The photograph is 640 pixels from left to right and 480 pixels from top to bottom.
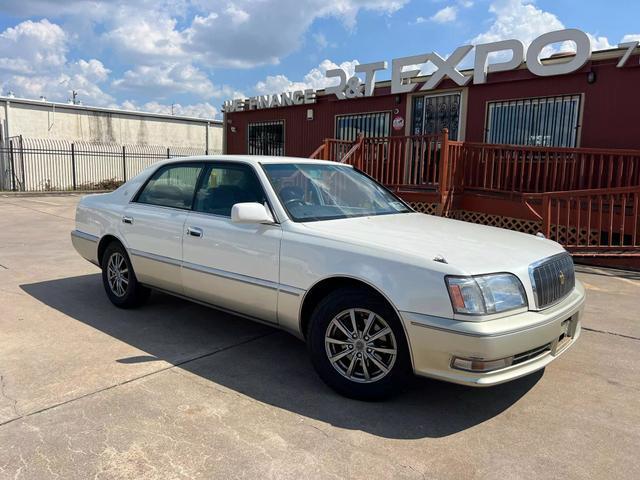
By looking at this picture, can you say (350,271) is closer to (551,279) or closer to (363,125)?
(551,279)

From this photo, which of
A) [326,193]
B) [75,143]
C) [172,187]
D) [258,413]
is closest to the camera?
[258,413]

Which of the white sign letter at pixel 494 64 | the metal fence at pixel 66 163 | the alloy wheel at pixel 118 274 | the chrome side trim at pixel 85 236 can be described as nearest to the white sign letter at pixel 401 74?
the white sign letter at pixel 494 64

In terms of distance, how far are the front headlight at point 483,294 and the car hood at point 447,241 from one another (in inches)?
2.3

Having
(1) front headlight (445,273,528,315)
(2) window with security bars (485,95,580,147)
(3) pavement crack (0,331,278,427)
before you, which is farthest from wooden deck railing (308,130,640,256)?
(3) pavement crack (0,331,278,427)

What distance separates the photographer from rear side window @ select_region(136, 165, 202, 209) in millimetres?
4570

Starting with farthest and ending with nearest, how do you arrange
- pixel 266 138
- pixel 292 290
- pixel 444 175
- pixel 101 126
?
1. pixel 101 126
2. pixel 266 138
3. pixel 444 175
4. pixel 292 290

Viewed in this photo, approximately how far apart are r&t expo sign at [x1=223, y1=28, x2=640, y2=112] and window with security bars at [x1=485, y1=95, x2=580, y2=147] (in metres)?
0.61

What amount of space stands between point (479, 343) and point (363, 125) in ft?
37.8

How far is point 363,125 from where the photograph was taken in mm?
13742

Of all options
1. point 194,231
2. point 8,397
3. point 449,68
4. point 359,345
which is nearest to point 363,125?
point 449,68

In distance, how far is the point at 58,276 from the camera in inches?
258

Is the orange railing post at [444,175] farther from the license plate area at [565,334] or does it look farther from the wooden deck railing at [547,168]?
the license plate area at [565,334]

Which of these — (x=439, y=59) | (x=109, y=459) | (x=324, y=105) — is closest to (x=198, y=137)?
(x=324, y=105)

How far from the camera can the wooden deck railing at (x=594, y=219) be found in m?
7.71
